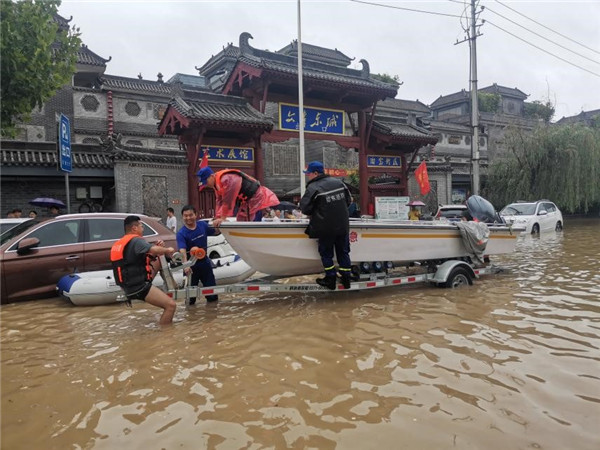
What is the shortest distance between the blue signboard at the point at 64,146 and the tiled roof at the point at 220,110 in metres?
3.00

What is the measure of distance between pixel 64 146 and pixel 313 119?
7.84 metres

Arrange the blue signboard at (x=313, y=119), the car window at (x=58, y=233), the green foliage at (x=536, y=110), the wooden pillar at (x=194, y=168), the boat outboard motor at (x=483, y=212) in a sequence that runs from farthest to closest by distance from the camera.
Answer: the green foliage at (x=536, y=110) → the blue signboard at (x=313, y=119) → the wooden pillar at (x=194, y=168) → the boat outboard motor at (x=483, y=212) → the car window at (x=58, y=233)

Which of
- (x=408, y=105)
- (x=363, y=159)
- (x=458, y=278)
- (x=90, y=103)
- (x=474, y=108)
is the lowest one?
(x=458, y=278)

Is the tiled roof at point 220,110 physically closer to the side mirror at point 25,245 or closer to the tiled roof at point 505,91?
the side mirror at point 25,245

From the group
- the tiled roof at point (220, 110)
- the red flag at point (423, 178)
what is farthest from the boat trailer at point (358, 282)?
the red flag at point (423, 178)

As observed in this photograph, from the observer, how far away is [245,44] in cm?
1487

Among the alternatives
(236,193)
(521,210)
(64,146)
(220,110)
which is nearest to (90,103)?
(64,146)

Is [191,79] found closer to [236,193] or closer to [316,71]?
[316,71]

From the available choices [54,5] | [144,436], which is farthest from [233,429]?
[54,5]

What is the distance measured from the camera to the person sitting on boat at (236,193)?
5461mm

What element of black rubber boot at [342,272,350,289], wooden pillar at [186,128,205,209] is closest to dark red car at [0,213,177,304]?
black rubber boot at [342,272,350,289]

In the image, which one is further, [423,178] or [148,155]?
[423,178]

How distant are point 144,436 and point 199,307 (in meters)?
3.26

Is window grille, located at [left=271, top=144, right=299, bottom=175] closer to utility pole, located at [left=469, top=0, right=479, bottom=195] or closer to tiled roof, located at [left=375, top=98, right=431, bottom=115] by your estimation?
utility pole, located at [left=469, top=0, right=479, bottom=195]
